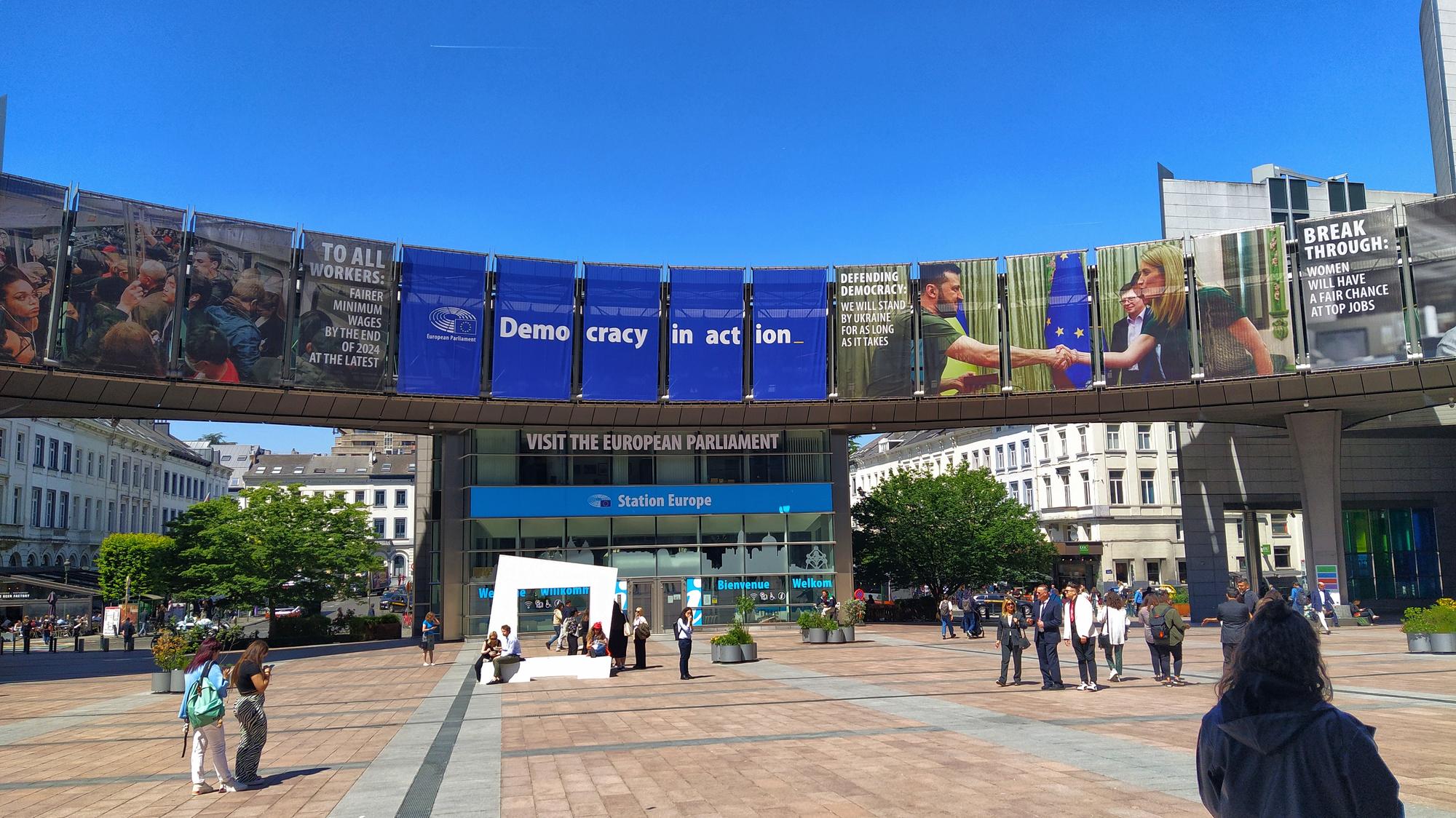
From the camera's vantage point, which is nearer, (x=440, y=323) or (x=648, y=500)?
(x=440, y=323)

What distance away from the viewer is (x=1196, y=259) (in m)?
36.8

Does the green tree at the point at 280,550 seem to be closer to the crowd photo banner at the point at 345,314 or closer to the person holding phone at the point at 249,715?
the crowd photo banner at the point at 345,314

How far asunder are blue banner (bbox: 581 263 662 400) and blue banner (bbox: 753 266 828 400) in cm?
399

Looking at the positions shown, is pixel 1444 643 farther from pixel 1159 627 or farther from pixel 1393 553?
pixel 1393 553

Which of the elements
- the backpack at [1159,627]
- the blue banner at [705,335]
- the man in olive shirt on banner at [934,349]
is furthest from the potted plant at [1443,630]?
the blue banner at [705,335]

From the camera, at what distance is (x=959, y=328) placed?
3894 cm

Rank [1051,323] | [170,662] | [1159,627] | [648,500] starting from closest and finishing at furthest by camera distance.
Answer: [1159,627] < [170,662] < [1051,323] < [648,500]

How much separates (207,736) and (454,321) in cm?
2724

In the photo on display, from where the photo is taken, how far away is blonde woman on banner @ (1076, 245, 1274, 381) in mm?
35875

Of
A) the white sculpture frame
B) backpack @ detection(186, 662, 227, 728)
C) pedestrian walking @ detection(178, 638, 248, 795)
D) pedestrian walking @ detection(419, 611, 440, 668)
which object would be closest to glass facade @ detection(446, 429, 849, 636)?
pedestrian walking @ detection(419, 611, 440, 668)

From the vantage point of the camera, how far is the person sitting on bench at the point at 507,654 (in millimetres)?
22844

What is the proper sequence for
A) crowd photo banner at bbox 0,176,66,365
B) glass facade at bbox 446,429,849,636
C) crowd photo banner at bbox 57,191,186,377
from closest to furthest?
crowd photo banner at bbox 0,176,66,365 → crowd photo banner at bbox 57,191,186,377 → glass facade at bbox 446,429,849,636

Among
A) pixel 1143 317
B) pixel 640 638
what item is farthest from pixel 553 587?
pixel 1143 317

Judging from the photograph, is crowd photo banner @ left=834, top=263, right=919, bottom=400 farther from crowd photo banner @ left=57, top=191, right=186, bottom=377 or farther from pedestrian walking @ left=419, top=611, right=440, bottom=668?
crowd photo banner @ left=57, top=191, right=186, bottom=377
